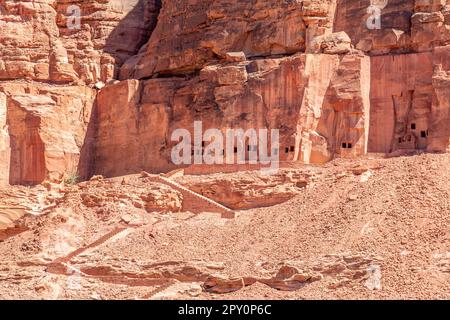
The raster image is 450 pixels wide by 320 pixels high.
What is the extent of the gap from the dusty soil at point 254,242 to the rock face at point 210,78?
8.26ft

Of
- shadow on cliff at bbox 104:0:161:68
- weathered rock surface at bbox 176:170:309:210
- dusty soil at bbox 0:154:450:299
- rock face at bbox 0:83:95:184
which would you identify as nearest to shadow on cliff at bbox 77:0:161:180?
shadow on cliff at bbox 104:0:161:68

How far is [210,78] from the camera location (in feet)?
206

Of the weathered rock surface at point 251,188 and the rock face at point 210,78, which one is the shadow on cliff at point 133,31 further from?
the weathered rock surface at point 251,188

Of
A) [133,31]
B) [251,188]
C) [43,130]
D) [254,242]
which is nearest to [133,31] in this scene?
[133,31]

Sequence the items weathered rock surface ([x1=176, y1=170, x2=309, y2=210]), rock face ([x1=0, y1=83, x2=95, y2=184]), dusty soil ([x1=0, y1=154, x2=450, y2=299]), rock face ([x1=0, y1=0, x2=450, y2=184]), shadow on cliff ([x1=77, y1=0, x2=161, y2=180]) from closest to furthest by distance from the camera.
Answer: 1. dusty soil ([x1=0, y1=154, x2=450, y2=299])
2. weathered rock surface ([x1=176, y1=170, x2=309, y2=210])
3. rock face ([x1=0, y1=0, x2=450, y2=184])
4. rock face ([x1=0, y1=83, x2=95, y2=184])
5. shadow on cliff ([x1=77, y1=0, x2=161, y2=180])

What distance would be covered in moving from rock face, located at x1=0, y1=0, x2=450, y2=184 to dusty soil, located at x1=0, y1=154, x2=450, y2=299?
2517 mm

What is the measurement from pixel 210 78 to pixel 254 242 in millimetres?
12522

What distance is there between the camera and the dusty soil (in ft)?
155

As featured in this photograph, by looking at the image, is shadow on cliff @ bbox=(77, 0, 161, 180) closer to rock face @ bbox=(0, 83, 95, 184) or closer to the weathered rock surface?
rock face @ bbox=(0, 83, 95, 184)

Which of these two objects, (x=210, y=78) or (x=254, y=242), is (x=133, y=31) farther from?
(x=254, y=242)

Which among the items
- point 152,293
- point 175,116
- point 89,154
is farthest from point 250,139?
point 152,293

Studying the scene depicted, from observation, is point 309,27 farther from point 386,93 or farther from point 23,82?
point 23,82

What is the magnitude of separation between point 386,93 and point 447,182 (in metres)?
7.92

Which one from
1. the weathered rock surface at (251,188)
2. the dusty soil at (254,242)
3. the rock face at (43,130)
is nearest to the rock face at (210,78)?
the rock face at (43,130)
